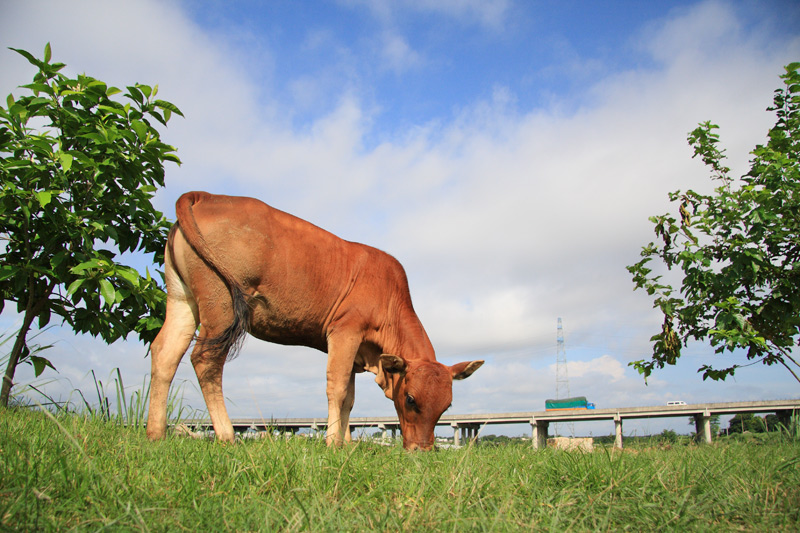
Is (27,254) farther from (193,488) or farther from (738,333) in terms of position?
(738,333)

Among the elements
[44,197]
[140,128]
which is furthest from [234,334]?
[140,128]

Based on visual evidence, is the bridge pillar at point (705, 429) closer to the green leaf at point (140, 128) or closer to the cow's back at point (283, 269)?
the cow's back at point (283, 269)

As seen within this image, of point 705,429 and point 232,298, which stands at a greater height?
point 232,298

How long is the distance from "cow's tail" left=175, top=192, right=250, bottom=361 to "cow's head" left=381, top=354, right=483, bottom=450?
5.40ft

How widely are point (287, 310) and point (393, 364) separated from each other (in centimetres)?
138

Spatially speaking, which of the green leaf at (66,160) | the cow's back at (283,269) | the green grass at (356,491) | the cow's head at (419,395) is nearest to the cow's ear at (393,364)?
the cow's head at (419,395)

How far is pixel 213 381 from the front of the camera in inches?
211

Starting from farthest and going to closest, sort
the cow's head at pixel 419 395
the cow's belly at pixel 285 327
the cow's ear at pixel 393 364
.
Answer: the cow's ear at pixel 393 364
the cow's head at pixel 419 395
the cow's belly at pixel 285 327

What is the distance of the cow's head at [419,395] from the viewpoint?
5.93 meters

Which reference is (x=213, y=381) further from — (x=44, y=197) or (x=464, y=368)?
(x=464, y=368)

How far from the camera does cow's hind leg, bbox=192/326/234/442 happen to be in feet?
17.3

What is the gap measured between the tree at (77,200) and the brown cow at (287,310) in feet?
3.58

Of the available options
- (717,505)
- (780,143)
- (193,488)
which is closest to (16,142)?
(193,488)

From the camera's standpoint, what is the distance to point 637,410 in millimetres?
56062
